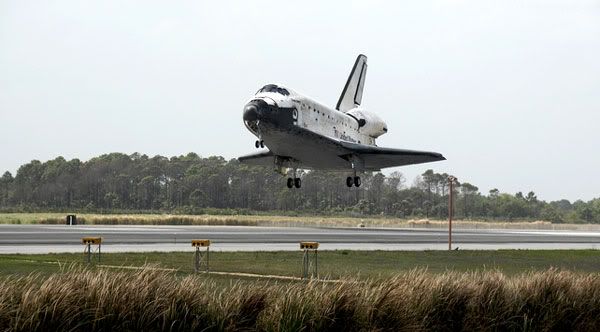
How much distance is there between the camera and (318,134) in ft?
172

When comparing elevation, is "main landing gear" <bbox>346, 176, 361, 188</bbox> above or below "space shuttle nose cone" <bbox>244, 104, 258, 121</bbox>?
below

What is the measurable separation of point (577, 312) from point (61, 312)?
10.1m

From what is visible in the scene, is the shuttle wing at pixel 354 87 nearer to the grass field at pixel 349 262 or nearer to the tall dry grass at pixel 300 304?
the grass field at pixel 349 262

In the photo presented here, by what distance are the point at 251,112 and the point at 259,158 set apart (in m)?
15.2

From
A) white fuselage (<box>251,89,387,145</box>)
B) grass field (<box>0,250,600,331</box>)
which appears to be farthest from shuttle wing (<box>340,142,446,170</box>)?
grass field (<box>0,250,600,331</box>)

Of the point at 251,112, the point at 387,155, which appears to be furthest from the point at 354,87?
the point at 251,112

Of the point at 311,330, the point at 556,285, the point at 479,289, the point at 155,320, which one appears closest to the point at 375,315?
the point at 311,330

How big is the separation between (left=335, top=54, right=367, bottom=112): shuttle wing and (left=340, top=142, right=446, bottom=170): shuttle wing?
8.06 meters

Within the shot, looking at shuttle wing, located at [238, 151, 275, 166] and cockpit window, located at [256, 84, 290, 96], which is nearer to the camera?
cockpit window, located at [256, 84, 290, 96]

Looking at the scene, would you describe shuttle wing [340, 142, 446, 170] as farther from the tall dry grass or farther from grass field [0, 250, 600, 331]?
the tall dry grass

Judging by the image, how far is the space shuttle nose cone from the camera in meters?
46.1

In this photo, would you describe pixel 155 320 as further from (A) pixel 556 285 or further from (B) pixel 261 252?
(B) pixel 261 252

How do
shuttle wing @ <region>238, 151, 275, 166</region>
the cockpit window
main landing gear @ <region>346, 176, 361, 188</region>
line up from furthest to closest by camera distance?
shuttle wing @ <region>238, 151, 275, 166</region> → main landing gear @ <region>346, 176, 361, 188</region> → the cockpit window

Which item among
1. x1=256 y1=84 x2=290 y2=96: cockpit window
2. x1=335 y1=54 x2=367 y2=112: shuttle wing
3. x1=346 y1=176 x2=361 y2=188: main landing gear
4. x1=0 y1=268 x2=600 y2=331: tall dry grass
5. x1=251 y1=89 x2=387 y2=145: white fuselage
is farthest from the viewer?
x1=335 y1=54 x2=367 y2=112: shuttle wing
